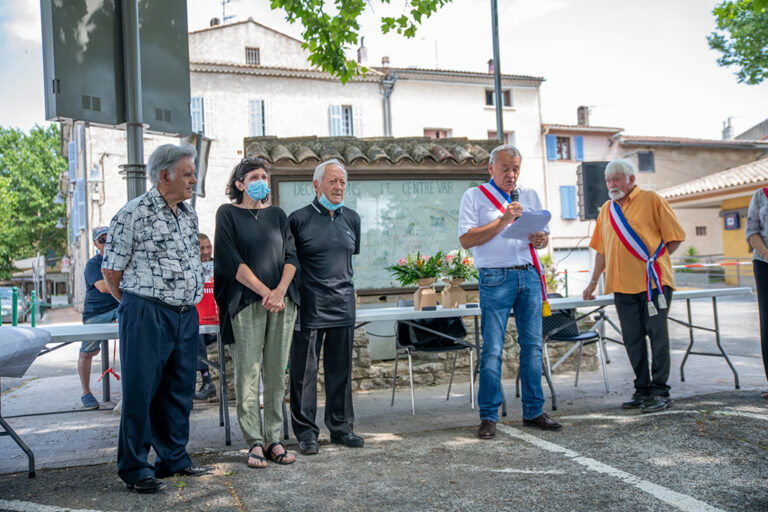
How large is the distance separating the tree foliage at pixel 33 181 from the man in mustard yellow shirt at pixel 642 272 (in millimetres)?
45811

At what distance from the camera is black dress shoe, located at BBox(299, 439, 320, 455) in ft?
13.7

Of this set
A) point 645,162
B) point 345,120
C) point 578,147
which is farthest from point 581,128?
point 345,120

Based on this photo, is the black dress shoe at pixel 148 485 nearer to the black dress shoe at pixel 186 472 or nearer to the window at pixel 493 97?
the black dress shoe at pixel 186 472

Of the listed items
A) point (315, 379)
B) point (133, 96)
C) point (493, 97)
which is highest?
point (493, 97)

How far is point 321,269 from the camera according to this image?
4285 mm

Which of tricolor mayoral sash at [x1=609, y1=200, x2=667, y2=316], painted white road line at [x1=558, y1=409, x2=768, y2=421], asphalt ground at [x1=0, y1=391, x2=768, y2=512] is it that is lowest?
painted white road line at [x1=558, y1=409, x2=768, y2=421]

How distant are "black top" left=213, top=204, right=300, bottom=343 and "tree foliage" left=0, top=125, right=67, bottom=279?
45.1 m

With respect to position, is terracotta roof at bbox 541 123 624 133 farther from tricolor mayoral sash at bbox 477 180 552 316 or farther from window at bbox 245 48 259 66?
tricolor mayoral sash at bbox 477 180 552 316

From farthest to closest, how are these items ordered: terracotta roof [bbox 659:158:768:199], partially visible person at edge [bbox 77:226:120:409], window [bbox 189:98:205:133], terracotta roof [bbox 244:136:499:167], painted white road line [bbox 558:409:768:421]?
1. window [bbox 189:98:205:133]
2. terracotta roof [bbox 659:158:768:199]
3. terracotta roof [bbox 244:136:499:167]
4. partially visible person at edge [bbox 77:226:120:409]
5. painted white road line [bbox 558:409:768:421]

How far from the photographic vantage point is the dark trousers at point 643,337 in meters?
5.03

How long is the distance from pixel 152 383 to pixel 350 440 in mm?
1473

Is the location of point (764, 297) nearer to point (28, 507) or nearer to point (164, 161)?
point (164, 161)

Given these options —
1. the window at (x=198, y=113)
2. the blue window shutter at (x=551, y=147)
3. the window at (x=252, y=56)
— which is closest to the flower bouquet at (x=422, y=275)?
the window at (x=198, y=113)

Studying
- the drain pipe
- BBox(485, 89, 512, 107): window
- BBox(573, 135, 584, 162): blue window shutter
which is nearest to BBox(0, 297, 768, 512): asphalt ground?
the drain pipe
